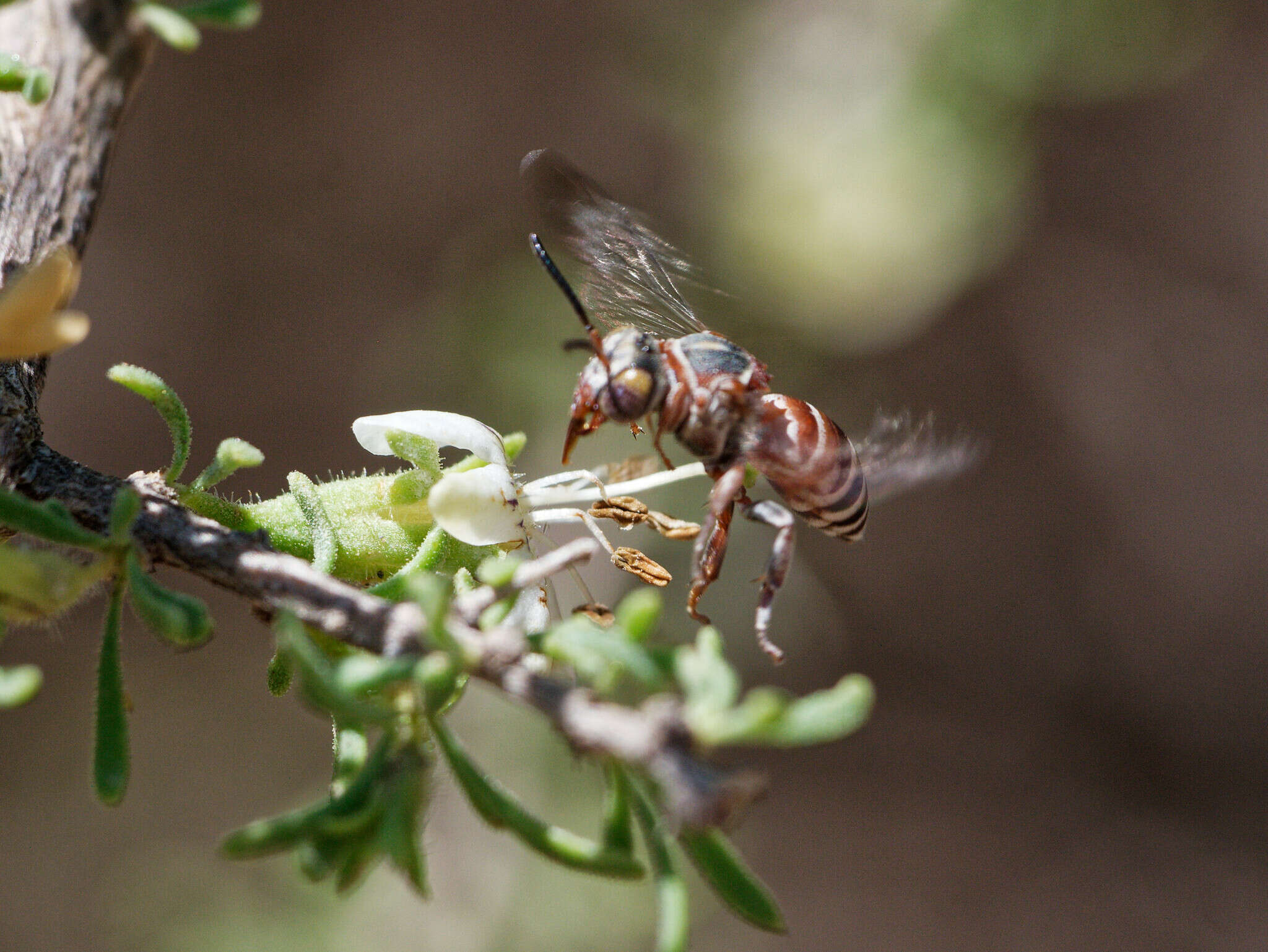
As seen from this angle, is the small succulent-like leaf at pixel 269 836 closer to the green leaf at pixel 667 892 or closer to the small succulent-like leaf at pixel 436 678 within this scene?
the small succulent-like leaf at pixel 436 678

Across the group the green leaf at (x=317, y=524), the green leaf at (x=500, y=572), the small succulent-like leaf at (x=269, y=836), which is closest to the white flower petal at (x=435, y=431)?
the green leaf at (x=317, y=524)

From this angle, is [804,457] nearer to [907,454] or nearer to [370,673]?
[907,454]

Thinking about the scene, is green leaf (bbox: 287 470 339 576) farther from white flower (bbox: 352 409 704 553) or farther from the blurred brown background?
the blurred brown background

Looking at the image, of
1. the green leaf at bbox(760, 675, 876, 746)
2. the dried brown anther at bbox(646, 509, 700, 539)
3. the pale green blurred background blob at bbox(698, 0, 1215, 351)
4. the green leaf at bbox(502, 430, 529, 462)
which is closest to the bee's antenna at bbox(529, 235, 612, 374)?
the green leaf at bbox(502, 430, 529, 462)

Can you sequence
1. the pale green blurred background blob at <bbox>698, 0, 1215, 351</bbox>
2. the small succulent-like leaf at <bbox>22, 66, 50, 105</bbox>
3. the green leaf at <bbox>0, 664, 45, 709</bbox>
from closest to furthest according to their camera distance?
the green leaf at <bbox>0, 664, 45, 709</bbox> → the small succulent-like leaf at <bbox>22, 66, 50, 105</bbox> → the pale green blurred background blob at <bbox>698, 0, 1215, 351</bbox>

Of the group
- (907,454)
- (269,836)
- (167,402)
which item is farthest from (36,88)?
(907,454)

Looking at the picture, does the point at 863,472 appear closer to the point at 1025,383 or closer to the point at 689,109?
the point at 689,109
